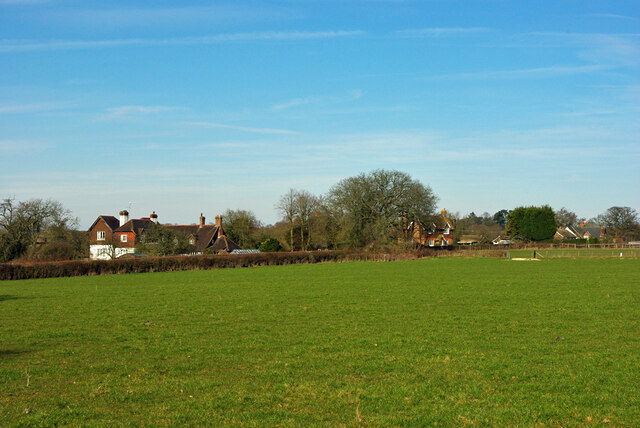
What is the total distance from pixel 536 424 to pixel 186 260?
171 ft

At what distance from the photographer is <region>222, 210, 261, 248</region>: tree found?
10319 cm

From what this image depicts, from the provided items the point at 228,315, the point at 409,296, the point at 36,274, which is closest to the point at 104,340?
the point at 228,315

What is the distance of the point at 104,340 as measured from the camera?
615 inches

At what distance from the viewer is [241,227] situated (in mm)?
105688

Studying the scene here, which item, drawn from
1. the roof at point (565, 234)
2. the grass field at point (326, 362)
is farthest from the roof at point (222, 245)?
the roof at point (565, 234)

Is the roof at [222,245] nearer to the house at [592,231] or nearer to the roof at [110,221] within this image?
the roof at [110,221]

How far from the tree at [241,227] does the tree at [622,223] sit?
9944 cm

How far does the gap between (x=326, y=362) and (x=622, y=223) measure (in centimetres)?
15934

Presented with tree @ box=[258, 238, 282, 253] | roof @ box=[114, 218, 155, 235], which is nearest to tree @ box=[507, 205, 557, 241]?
tree @ box=[258, 238, 282, 253]

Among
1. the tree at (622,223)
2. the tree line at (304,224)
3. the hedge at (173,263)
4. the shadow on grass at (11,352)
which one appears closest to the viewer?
the shadow on grass at (11,352)

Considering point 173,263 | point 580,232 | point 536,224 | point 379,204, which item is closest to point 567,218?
point 580,232

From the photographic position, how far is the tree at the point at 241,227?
339 feet

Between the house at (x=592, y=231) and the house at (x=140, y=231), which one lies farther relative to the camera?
the house at (x=592, y=231)

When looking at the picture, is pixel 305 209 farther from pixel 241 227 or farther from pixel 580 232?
pixel 580 232
